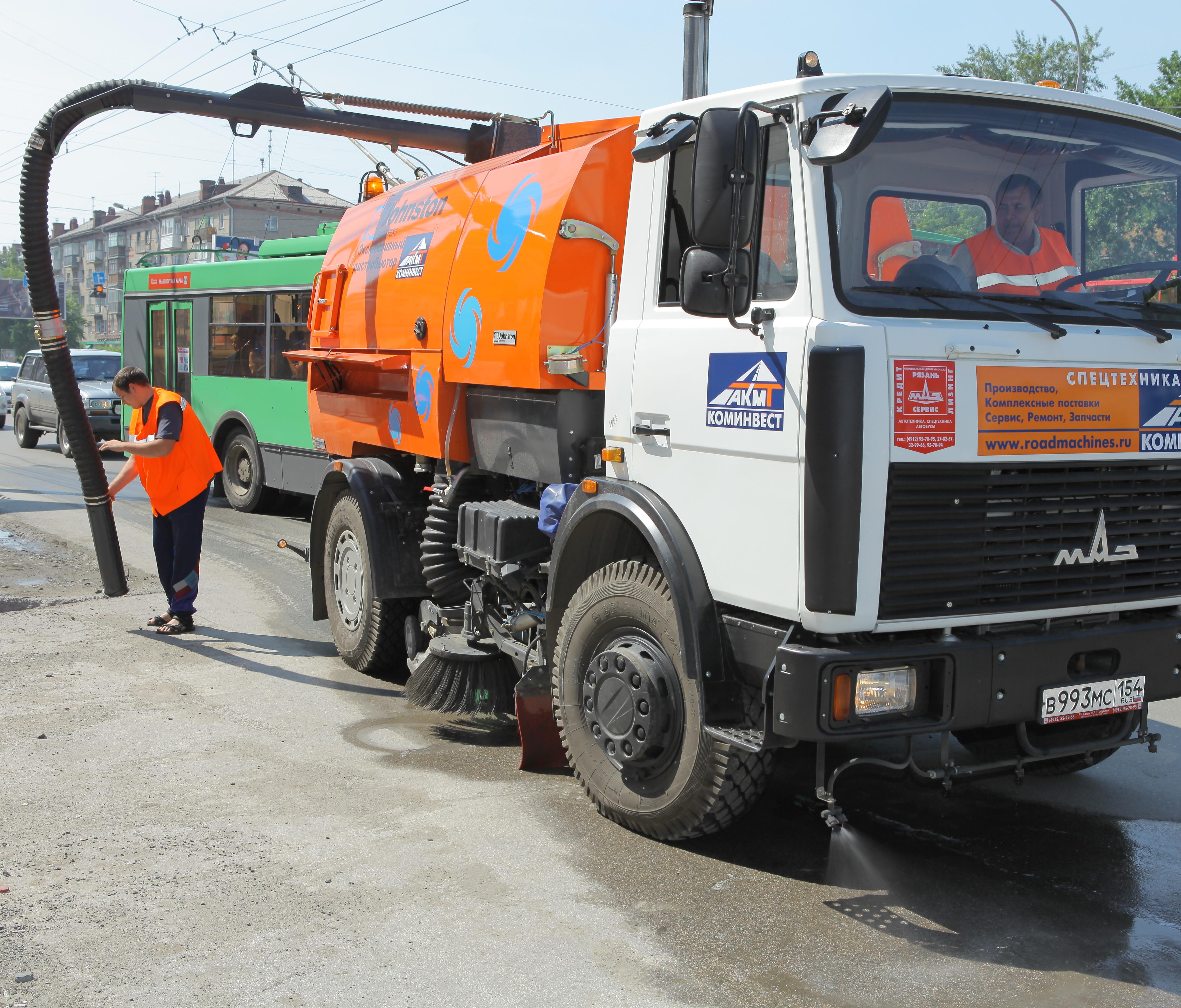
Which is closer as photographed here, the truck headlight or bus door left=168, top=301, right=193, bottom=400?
the truck headlight

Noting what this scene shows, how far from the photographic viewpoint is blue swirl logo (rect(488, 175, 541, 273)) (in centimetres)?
525

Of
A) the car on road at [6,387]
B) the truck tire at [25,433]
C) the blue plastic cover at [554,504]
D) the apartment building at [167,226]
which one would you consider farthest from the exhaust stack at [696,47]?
the apartment building at [167,226]

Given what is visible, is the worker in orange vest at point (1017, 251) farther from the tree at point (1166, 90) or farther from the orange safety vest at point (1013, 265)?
the tree at point (1166, 90)

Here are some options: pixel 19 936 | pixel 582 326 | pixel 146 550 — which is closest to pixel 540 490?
pixel 582 326

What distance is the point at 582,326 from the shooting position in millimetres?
5020

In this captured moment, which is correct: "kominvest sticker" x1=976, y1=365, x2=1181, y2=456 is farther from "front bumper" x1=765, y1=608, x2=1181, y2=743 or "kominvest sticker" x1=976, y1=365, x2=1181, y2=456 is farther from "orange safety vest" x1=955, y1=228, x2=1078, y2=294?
"front bumper" x1=765, y1=608, x2=1181, y2=743

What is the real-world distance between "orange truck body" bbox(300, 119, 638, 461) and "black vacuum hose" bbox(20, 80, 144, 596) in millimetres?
1750

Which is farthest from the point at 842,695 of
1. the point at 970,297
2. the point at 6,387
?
the point at 6,387

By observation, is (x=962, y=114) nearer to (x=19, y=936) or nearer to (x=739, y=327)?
(x=739, y=327)

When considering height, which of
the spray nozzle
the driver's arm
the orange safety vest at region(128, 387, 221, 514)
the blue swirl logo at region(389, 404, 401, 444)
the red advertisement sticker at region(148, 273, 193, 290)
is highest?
the red advertisement sticker at region(148, 273, 193, 290)

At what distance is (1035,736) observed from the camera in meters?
4.45

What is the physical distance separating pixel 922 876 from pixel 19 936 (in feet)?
9.96

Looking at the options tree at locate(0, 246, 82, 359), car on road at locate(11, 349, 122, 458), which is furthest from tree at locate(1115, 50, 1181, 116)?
tree at locate(0, 246, 82, 359)

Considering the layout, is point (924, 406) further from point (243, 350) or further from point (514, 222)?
point (243, 350)
